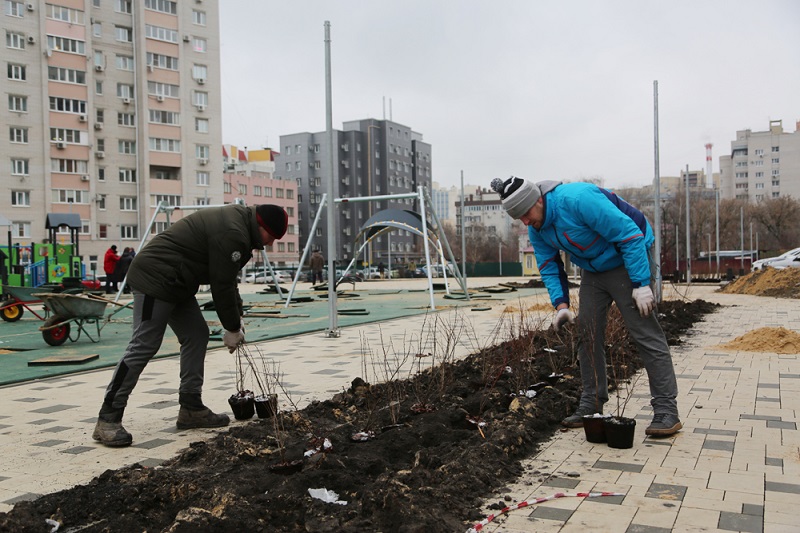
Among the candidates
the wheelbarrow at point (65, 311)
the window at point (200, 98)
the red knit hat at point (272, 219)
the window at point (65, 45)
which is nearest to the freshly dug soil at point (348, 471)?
the red knit hat at point (272, 219)

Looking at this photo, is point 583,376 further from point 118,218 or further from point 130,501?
point 118,218

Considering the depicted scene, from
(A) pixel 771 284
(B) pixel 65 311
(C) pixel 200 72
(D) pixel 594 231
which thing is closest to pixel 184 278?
(D) pixel 594 231

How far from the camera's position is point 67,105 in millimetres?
50844

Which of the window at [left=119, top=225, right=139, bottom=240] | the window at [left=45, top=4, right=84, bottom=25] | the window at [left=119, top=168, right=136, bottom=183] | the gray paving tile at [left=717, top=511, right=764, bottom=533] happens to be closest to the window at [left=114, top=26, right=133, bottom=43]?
the window at [left=45, top=4, right=84, bottom=25]

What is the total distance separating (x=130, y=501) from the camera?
3.16 meters

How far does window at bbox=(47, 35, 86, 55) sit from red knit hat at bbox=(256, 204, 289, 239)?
53.1m

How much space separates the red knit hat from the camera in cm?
474

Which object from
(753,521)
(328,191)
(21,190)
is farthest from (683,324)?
(21,190)

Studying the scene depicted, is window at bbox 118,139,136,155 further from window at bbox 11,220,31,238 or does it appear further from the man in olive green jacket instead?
the man in olive green jacket

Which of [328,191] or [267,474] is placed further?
[328,191]

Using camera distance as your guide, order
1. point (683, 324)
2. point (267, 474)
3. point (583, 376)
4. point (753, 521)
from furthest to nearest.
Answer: point (683, 324) → point (583, 376) → point (267, 474) → point (753, 521)

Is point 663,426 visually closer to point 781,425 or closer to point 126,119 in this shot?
point 781,425

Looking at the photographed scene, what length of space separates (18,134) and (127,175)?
831 centimetres

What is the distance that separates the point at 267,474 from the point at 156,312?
5.43 feet
